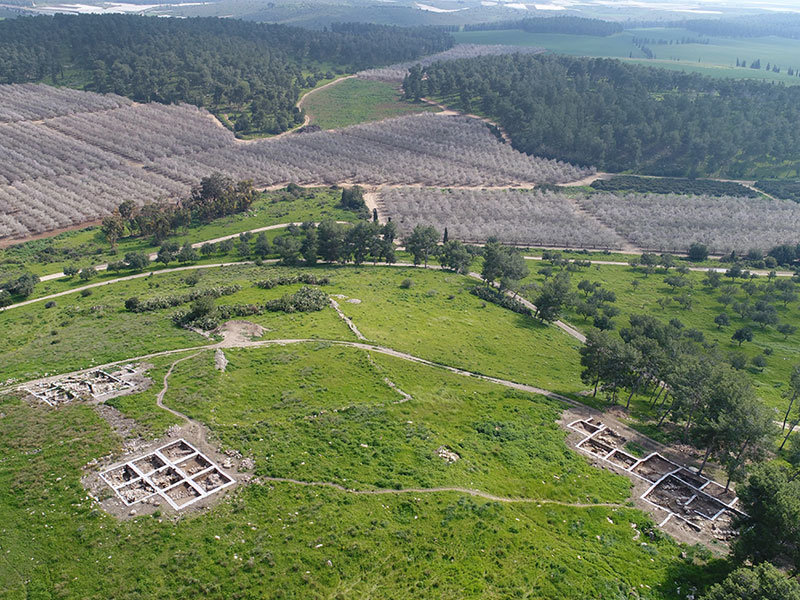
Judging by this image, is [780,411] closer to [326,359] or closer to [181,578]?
[326,359]

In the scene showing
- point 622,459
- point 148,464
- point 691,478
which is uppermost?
point 148,464

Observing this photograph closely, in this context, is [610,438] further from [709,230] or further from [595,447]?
[709,230]

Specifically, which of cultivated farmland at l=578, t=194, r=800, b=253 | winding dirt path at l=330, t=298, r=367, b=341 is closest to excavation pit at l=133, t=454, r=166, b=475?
winding dirt path at l=330, t=298, r=367, b=341

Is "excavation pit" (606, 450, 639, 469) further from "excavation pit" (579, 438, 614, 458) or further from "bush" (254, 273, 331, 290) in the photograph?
"bush" (254, 273, 331, 290)

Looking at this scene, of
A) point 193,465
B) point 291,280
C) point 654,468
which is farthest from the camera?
point 291,280

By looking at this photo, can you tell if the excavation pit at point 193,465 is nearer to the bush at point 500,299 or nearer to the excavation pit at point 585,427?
the excavation pit at point 585,427

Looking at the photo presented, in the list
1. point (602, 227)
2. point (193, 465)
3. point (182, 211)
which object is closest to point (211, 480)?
point (193, 465)

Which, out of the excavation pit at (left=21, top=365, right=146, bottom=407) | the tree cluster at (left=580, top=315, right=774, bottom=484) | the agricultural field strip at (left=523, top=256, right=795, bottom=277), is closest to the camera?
the tree cluster at (left=580, top=315, right=774, bottom=484)
